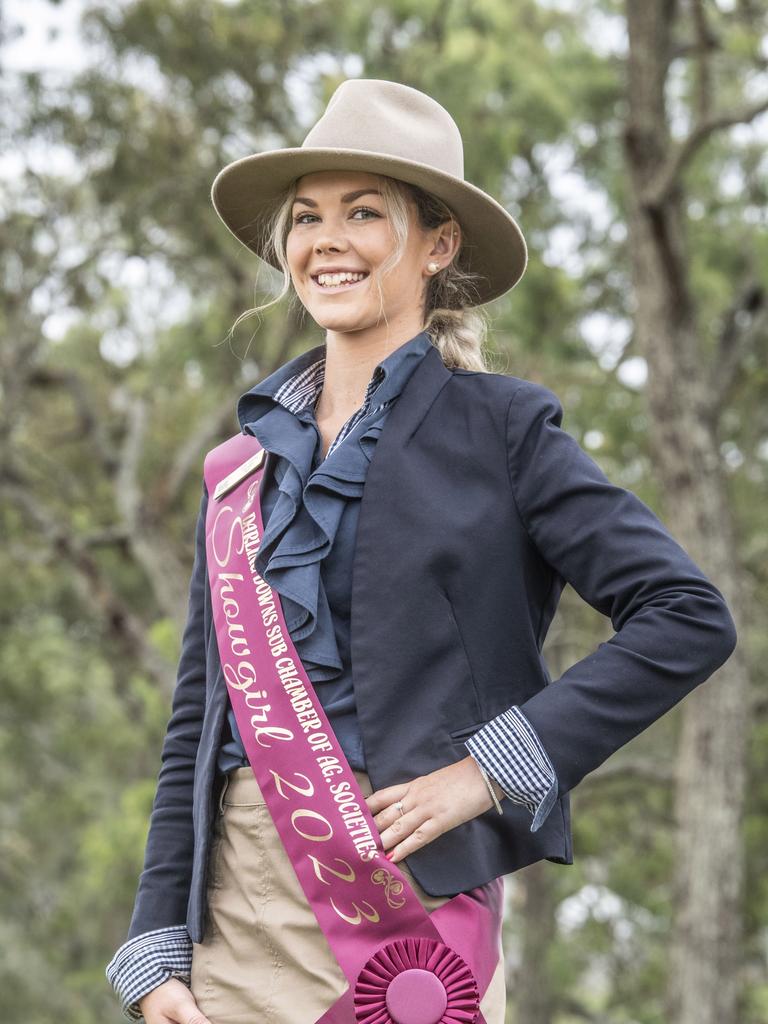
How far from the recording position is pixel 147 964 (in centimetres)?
201

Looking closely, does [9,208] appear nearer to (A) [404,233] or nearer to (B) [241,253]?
(B) [241,253]

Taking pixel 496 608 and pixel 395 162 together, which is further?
pixel 395 162

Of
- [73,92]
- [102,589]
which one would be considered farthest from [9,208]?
[102,589]

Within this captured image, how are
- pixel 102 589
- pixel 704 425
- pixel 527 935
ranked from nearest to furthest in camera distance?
pixel 704 425 < pixel 102 589 < pixel 527 935

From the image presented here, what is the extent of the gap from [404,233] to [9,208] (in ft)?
34.1

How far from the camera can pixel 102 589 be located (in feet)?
35.6

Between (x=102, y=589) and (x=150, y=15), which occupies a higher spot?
(x=150, y=15)

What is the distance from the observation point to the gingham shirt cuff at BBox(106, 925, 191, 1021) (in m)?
2.00

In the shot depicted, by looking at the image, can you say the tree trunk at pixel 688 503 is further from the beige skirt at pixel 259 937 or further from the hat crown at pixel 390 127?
the beige skirt at pixel 259 937

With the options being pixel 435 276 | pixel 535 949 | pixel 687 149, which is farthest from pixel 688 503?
pixel 435 276

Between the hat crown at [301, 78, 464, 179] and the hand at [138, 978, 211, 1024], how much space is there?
3.86 feet

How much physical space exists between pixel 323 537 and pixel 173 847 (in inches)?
21.2

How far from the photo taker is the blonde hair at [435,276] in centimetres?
212

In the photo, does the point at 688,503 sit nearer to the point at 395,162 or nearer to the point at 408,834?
the point at 395,162
